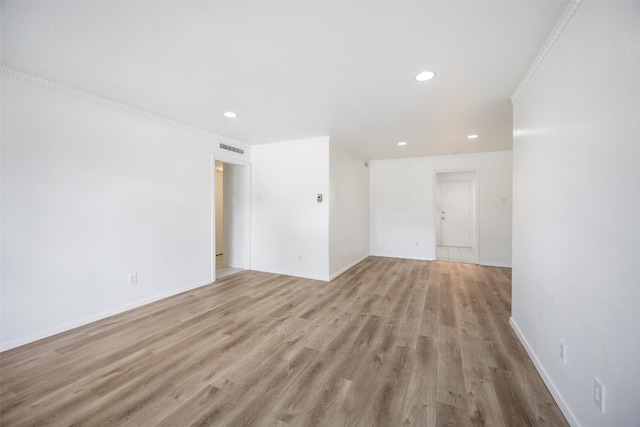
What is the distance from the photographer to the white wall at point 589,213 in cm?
98

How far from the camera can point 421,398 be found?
1597 millimetres

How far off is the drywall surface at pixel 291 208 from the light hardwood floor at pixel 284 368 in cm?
126

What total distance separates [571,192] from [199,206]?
13.8 feet

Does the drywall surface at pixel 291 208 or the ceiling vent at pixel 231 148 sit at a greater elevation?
the ceiling vent at pixel 231 148

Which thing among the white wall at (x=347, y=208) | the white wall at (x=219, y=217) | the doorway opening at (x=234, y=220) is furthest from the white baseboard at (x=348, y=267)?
the white wall at (x=219, y=217)

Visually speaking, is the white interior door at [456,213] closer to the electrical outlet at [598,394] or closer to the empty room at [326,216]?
the empty room at [326,216]

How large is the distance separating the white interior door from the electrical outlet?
740 centimetres

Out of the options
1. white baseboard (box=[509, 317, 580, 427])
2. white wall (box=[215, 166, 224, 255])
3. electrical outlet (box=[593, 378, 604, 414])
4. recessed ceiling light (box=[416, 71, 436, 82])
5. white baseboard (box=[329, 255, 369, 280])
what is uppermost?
recessed ceiling light (box=[416, 71, 436, 82])

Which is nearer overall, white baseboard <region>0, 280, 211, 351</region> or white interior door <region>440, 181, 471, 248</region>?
white baseboard <region>0, 280, 211, 351</region>

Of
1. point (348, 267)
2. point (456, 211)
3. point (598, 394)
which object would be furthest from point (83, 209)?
point (456, 211)

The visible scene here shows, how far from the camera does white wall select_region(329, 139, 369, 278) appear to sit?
14.2 ft

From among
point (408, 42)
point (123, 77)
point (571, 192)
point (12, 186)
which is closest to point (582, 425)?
point (571, 192)

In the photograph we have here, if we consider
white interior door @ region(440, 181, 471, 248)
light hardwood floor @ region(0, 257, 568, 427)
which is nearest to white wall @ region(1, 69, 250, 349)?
light hardwood floor @ region(0, 257, 568, 427)

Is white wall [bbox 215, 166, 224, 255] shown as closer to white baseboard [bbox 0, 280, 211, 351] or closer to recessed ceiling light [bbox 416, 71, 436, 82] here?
white baseboard [bbox 0, 280, 211, 351]
